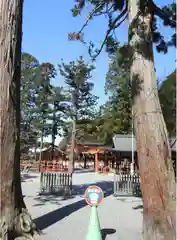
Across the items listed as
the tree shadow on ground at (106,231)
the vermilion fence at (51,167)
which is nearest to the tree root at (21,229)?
the tree shadow on ground at (106,231)

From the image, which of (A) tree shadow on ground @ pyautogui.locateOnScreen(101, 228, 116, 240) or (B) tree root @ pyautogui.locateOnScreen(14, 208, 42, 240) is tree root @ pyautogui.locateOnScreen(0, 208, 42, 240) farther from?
(A) tree shadow on ground @ pyautogui.locateOnScreen(101, 228, 116, 240)

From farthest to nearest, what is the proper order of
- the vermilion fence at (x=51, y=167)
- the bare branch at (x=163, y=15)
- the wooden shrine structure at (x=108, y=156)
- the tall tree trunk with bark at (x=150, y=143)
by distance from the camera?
the vermilion fence at (x=51, y=167)
the wooden shrine structure at (x=108, y=156)
the bare branch at (x=163, y=15)
the tall tree trunk with bark at (x=150, y=143)

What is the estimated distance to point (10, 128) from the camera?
5199 mm

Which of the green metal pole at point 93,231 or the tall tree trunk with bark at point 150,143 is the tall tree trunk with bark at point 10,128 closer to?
the green metal pole at point 93,231

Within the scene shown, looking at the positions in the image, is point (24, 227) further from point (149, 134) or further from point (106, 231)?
point (149, 134)

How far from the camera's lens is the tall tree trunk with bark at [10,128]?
201 inches

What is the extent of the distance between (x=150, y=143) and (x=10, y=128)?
265cm

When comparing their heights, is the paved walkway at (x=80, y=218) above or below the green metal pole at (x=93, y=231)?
below

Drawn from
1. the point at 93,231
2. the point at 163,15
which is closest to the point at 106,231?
the point at 93,231

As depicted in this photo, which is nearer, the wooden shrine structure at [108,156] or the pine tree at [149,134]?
the pine tree at [149,134]

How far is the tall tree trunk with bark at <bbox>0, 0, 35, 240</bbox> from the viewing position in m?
5.10

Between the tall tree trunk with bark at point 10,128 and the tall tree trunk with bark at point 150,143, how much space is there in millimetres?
2354

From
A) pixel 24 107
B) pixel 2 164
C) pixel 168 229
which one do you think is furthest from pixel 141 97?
pixel 24 107

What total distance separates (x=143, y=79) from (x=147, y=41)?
881mm
